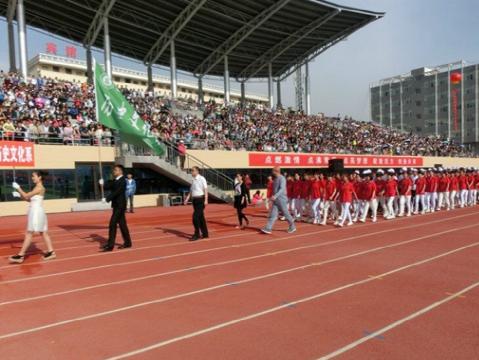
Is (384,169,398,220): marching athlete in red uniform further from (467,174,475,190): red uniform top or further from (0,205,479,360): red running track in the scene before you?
(467,174,475,190): red uniform top

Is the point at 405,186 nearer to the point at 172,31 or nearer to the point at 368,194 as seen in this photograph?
→ the point at 368,194

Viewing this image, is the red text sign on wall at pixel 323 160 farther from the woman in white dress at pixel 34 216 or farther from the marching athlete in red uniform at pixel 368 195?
the woman in white dress at pixel 34 216

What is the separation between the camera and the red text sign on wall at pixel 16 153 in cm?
1647

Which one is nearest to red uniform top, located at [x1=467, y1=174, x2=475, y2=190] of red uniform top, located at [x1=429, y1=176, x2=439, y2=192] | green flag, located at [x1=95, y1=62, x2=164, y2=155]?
red uniform top, located at [x1=429, y1=176, x2=439, y2=192]

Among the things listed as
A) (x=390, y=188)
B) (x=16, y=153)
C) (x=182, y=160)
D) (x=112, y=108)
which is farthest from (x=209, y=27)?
(x=112, y=108)

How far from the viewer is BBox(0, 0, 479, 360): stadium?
429cm

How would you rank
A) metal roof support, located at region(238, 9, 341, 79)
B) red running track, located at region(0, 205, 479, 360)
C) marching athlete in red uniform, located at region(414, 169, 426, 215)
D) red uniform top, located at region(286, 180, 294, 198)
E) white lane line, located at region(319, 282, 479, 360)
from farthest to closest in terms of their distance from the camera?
metal roof support, located at region(238, 9, 341, 79), marching athlete in red uniform, located at region(414, 169, 426, 215), red uniform top, located at region(286, 180, 294, 198), red running track, located at region(0, 205, 479, 360), white lane line, located at region(319, 282, 479, 360)

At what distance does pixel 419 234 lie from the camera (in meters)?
10.7

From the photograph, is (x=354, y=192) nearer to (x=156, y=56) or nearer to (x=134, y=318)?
(x=134, y=318)

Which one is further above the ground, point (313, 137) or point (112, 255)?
point (313, 137)

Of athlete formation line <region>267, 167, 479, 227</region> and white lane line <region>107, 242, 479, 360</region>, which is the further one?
athlete formation line <region>267, 167, 479, 227</region>

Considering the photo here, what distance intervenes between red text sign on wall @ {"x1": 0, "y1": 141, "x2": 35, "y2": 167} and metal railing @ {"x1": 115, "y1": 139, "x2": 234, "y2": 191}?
4203mm

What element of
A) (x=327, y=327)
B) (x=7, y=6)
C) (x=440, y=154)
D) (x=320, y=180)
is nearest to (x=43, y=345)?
(x=327, y=327)

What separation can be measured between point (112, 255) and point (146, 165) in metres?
13.4
